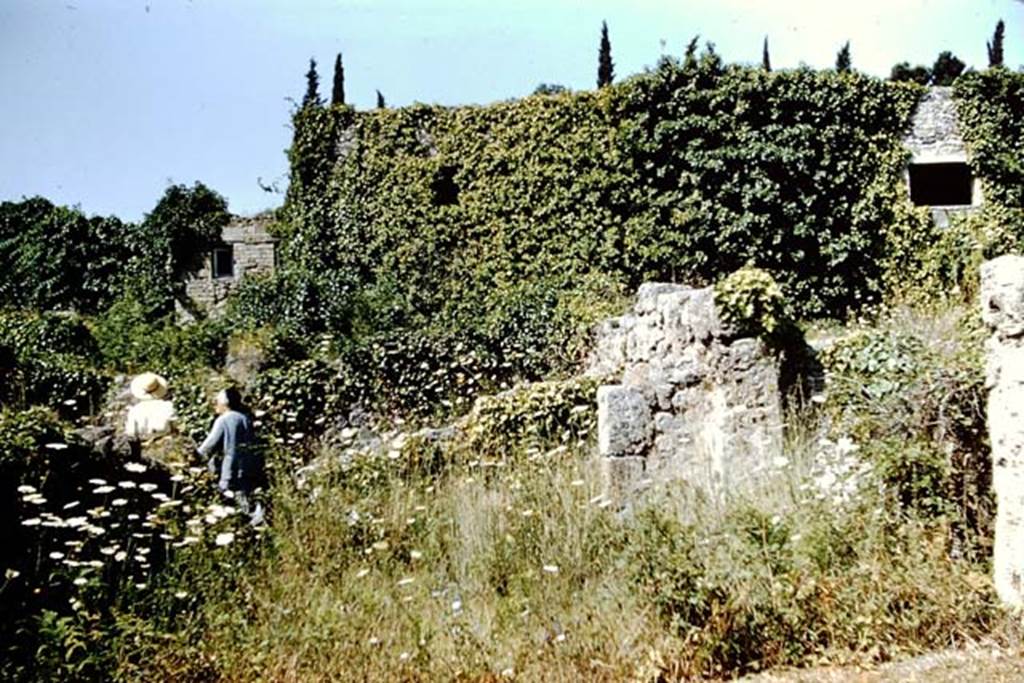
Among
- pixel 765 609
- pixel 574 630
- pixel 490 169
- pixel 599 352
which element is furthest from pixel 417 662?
pixel 490 169

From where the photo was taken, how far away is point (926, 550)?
540 cm

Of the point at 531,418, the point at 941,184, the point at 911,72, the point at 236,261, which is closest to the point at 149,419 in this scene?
the point at 531,418

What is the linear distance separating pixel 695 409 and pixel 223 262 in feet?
46.4

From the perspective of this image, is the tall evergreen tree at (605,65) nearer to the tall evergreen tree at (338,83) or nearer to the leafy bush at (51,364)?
the tall evergreen tree at (338,83)

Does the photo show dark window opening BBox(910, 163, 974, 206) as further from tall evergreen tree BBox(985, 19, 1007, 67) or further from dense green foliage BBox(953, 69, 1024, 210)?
tall evergreen tree BBox(985, 19, 1007, 67)

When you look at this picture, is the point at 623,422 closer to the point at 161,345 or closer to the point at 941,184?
the point at 161,345

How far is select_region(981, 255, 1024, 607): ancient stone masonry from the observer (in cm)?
514

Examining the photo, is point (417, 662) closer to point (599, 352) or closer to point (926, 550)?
point (926, 550)

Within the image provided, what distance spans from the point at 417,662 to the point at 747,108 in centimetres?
1334

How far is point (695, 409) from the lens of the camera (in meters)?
9.31

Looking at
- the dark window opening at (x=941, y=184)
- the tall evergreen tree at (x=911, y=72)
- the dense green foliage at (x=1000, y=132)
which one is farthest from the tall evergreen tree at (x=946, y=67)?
the dense green foliage at (x=1000, y=132)

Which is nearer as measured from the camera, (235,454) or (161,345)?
(235,454)

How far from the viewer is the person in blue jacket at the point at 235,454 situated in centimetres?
796

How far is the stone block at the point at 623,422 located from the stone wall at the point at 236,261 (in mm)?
12670
